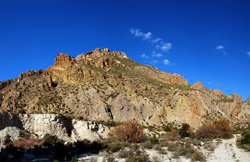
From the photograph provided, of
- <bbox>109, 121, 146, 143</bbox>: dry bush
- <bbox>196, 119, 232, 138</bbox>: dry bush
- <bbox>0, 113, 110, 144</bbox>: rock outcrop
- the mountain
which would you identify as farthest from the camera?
the mountain

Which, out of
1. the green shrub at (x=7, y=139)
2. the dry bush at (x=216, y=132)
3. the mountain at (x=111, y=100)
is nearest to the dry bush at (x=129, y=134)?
the dry bush at (x=216, y=132)

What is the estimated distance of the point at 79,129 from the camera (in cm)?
2303

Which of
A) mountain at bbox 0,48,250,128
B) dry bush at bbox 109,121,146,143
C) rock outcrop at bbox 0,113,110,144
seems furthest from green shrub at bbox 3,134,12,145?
mountain at bbox 0,48,250,128

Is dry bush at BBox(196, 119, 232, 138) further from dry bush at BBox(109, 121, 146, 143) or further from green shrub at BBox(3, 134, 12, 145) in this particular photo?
green shrub at BBox(3, 134, 12, 145)

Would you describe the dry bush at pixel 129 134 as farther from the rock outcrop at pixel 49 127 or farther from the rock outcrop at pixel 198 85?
the rock outcrop at pixel 198 85

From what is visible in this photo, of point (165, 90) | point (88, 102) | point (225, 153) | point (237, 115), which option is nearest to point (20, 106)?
point (88, 102)

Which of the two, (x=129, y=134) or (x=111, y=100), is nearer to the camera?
(x=129, y=134)

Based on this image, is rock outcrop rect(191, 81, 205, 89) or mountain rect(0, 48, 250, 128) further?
rock outcrop rect(191, 81, 205, 89)

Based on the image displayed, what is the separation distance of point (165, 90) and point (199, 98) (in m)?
9.17

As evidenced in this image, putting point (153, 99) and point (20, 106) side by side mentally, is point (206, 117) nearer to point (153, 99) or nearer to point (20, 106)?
point (153, 99)

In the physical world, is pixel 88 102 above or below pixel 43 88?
below

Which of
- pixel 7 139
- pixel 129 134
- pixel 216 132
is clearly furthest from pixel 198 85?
pixel 7 139

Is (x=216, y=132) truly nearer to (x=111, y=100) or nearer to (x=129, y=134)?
(x=129, y=134)

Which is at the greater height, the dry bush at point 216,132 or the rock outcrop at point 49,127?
the rock outcrop at point 49,127
